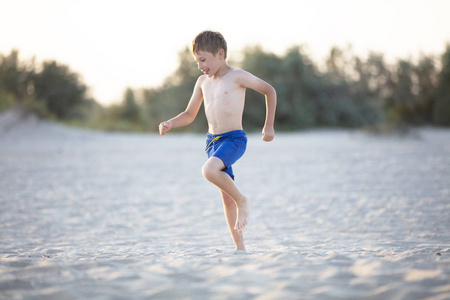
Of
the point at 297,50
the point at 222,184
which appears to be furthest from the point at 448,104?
the point at 222,184

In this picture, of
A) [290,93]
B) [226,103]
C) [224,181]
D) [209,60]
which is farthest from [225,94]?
Result: [290,93]

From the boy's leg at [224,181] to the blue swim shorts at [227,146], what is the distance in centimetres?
5

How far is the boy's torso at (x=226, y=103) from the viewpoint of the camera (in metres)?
2.93

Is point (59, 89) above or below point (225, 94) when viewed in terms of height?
above

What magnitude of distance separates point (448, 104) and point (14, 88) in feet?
85.5

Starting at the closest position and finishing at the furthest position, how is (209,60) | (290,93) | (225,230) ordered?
1. (209,60)
2. (225,230)
3. (290,93)

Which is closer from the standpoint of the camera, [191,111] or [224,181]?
[224,181]

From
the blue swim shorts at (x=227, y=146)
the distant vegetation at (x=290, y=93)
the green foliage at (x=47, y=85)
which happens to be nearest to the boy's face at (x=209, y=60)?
the blue swim shorts at (x=227, y=146)

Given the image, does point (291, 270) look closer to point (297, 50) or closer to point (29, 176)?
point (29, 176)

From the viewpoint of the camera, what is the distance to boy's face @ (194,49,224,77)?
2.90m

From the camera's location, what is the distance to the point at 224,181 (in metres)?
2.79

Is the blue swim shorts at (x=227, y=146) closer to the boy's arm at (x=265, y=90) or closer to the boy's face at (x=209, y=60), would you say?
the boy's arm at (x=265, y=90)

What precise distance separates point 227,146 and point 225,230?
4.83 feet

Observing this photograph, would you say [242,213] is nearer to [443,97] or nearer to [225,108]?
[225,108]
